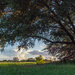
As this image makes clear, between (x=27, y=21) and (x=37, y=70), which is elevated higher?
(x=27, y=21)

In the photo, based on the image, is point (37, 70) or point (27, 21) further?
point (27, 21)

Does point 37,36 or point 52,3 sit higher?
point 52,3

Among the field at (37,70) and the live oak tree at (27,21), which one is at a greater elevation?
the live oak tree at (27,21)

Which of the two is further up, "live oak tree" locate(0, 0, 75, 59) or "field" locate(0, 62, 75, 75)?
"live oak tree" locate(0, 0, 75, 59)

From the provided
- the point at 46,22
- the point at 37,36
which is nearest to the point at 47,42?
the point at 37,36

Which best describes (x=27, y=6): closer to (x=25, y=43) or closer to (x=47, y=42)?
(x=25, y=43)

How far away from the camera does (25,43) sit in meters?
14.6

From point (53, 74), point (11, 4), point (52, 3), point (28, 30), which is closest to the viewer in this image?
point (53, 74)

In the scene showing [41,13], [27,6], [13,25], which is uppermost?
[27,6]

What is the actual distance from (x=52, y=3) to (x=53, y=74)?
398 inches

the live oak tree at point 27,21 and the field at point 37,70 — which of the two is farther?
the live oak tree at point 27,21

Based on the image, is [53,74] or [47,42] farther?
[47,42]

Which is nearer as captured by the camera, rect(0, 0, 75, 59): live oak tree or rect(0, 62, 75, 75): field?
rect(0, 62, 75, 75): field

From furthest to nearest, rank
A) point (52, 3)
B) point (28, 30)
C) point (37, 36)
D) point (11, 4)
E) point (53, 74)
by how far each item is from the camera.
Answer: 1. point (52, 3)
2. point (37, 36)
3. point (28, 30)
4. point (11, 4)
5. point (53, 74)
